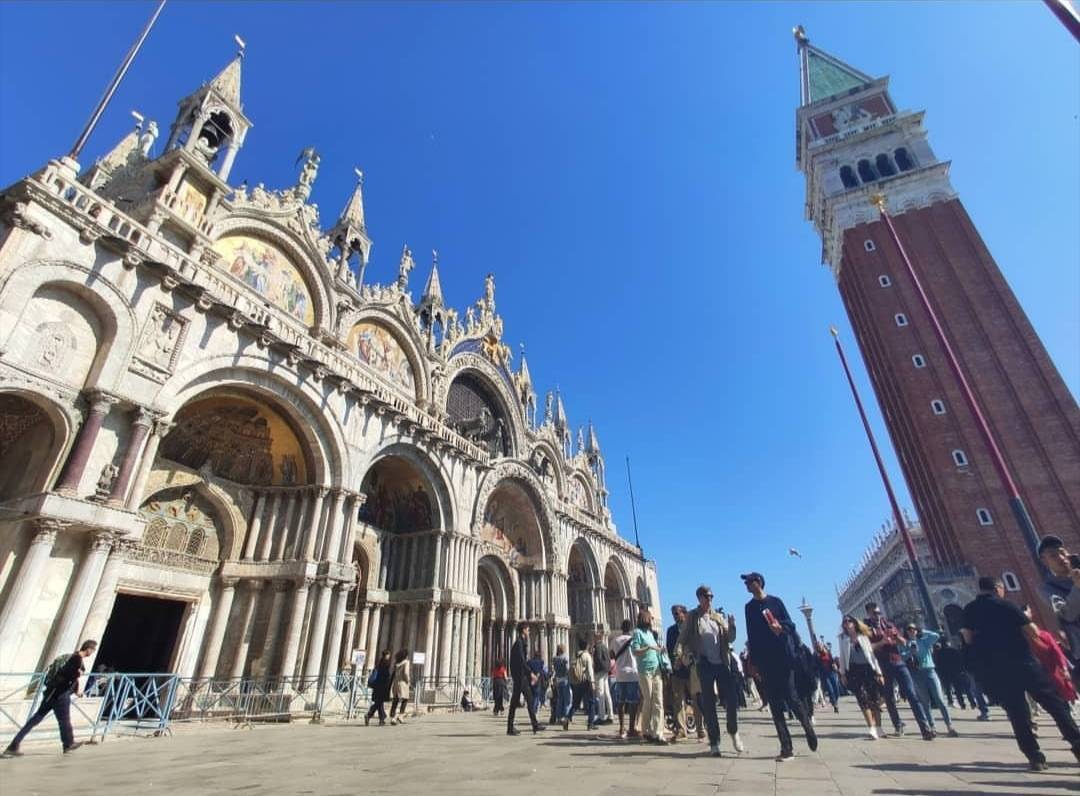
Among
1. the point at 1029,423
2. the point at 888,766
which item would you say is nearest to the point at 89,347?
the point at 888,766

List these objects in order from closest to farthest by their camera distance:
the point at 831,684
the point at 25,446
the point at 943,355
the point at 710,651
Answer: the point at 710,651
the point at 25,446
the point at 831,684
the point at 943,355

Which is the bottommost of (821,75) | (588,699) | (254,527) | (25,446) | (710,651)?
(588,699)

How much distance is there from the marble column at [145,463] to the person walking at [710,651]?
10288 millimetres

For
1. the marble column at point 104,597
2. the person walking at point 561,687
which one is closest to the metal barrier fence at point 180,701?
the marble column at point 104,597

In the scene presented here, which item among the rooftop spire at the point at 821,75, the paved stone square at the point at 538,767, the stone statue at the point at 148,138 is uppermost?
the rooftop spire at the point at 821,75

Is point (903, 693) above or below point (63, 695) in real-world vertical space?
below

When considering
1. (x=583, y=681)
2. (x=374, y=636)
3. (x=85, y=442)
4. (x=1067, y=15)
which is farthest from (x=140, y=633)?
(x=1067, y=15)

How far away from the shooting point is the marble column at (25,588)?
831 centimetres

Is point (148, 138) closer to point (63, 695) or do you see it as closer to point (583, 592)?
point (63, 695)

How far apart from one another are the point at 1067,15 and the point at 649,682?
8.99 meters

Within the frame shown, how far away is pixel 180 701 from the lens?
12.0 m

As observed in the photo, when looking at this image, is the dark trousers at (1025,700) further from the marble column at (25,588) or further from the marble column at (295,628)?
the marble column at (295,628)

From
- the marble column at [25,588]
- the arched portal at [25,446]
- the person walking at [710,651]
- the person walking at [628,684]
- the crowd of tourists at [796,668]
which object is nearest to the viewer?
the crowd of tourists at [796,668]

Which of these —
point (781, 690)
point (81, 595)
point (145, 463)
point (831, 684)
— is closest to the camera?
point (781, 690)
